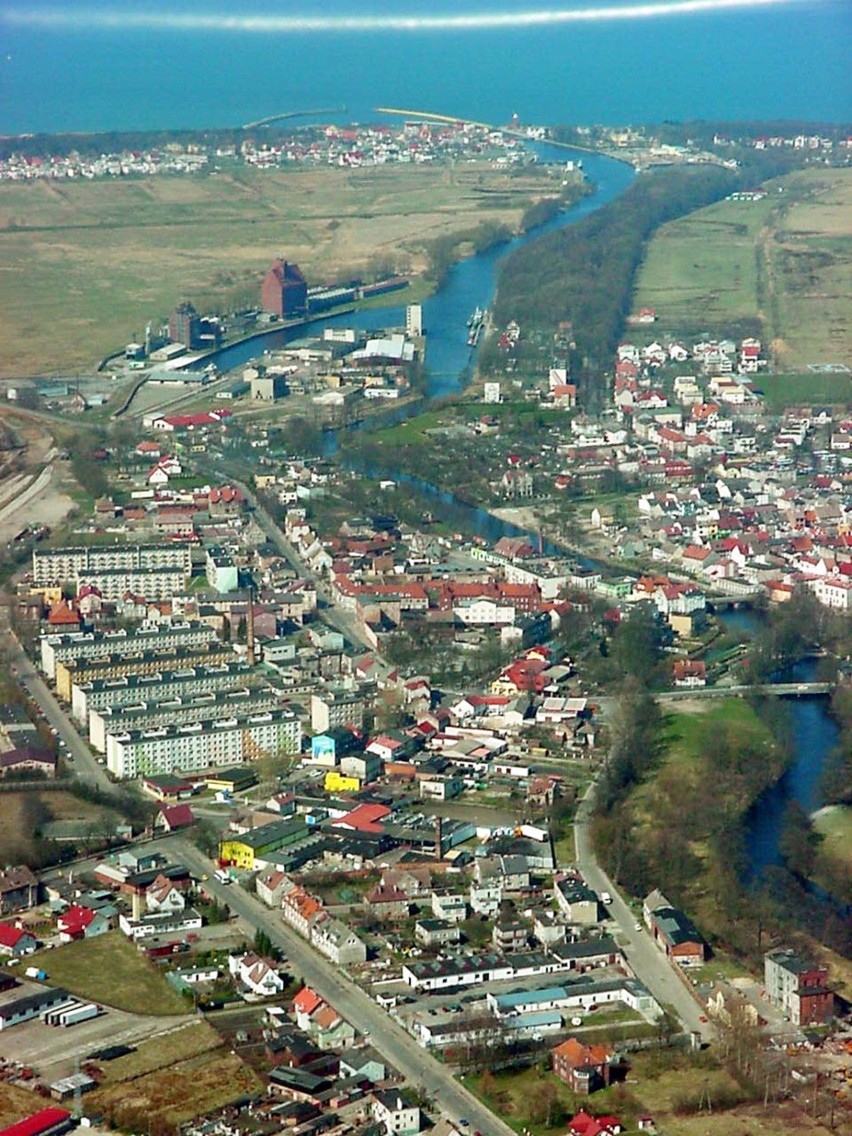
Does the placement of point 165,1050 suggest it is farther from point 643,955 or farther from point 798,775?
point 798,775

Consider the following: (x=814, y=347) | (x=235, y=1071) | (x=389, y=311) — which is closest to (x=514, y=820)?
(x=235, y=1071)

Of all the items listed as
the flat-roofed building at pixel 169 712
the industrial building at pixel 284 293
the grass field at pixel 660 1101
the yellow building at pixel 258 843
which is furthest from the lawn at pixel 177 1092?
the industrial building at pixel 284 293

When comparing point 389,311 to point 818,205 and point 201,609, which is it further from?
point 201,609

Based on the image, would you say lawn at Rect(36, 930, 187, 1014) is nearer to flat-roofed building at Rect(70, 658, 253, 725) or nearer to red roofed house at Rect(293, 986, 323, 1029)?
red roofed house at Rect(293, 986, 323, 1029)

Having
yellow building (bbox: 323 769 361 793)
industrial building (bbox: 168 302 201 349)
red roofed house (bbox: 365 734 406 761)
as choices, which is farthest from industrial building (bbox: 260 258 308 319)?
yellow building (bbox: 323 769 361 793)

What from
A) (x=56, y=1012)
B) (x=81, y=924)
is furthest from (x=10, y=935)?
(x=56, y=1012)
